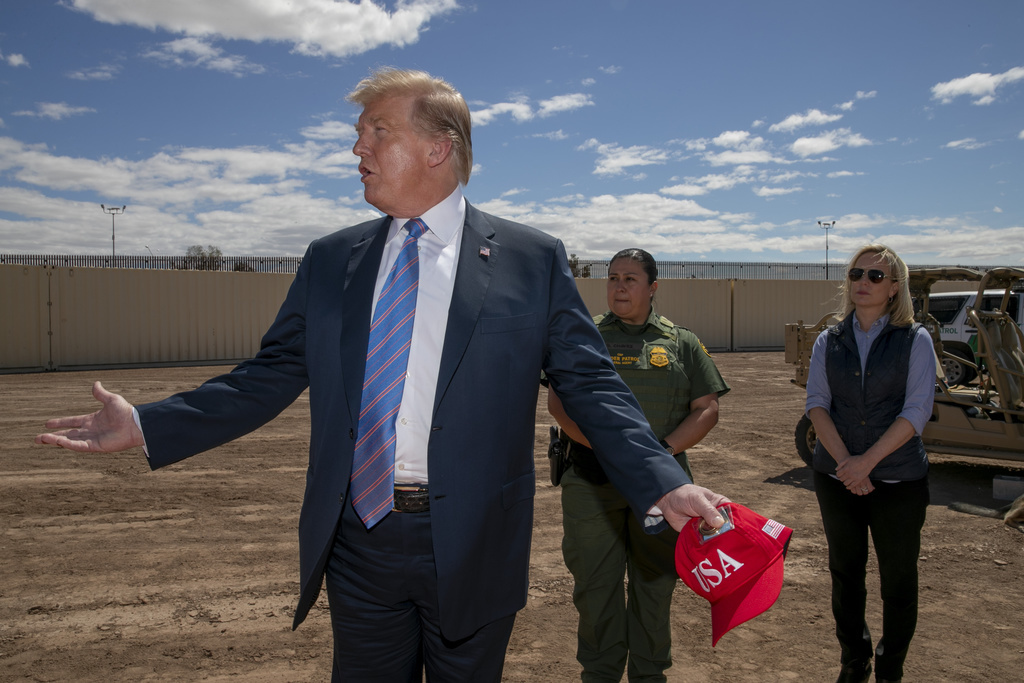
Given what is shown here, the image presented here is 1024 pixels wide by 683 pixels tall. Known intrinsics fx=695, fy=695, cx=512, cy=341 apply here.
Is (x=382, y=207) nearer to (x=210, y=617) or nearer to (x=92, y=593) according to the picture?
(x=210, y=617)

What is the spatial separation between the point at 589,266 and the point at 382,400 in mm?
29019

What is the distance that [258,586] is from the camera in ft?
13.9

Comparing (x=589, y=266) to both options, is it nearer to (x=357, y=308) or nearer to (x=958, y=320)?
(x=958, y=320)

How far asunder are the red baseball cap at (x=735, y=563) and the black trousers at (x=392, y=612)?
0.62 m

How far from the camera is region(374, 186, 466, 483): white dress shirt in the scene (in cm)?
179

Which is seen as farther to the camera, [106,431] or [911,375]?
[911,375]

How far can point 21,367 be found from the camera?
1744 centimetres

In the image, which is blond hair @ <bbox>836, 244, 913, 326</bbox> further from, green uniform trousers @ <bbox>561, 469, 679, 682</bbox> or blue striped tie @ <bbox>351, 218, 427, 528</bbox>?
blue striped tie @ <bbox>351, 218, 427, 528</bbox>

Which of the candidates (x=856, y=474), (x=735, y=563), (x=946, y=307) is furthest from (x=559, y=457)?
(x=946, y=307)

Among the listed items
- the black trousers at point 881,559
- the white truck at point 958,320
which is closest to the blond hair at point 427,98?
the black trousers at point 881,559

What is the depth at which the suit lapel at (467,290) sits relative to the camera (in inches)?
68.6

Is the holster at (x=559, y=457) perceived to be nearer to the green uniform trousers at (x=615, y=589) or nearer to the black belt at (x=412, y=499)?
the green uniform trousers at (x=615, y=589)

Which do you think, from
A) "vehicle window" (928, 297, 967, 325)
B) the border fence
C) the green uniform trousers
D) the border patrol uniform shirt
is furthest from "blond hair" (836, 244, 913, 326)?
the border fence

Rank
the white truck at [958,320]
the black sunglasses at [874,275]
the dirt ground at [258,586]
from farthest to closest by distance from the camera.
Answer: the white truck at [958,320] < the dirt ground at [258,586] < the black sunglasses at [874,275]
